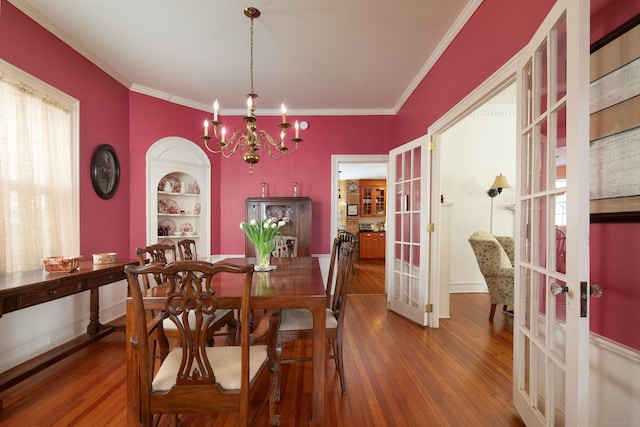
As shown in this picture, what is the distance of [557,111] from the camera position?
1.32 metres

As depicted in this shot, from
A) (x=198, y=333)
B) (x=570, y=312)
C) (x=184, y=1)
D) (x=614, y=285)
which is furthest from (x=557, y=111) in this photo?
(x=184, y=1)

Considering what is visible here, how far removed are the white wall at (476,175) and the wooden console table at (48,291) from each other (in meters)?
4.63

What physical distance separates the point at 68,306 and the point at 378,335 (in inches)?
123

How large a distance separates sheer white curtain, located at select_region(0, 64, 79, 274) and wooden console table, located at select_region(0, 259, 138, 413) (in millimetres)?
305

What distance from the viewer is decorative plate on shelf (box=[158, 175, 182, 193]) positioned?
13.3 feet

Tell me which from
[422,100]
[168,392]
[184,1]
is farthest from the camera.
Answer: [422,100]

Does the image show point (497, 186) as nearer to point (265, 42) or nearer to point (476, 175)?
point (476, 175)

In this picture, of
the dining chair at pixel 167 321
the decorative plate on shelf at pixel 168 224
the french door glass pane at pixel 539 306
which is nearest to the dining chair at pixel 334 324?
the dining chair at pixel 167 321

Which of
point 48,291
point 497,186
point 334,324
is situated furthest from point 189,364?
point 497,186

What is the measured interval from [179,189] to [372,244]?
233 inches

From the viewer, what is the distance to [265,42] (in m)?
2.72

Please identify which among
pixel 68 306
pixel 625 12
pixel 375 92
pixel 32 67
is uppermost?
pixel 375 92

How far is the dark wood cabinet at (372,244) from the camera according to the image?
336 inches

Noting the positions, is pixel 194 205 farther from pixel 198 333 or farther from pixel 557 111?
pixel 557 111
